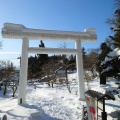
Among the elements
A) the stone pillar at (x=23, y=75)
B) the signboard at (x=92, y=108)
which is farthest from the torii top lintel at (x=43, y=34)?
the signboard at (x=92, y=108)

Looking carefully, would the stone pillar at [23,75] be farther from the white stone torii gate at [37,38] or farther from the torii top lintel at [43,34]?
the torii top lintel at [43,34]

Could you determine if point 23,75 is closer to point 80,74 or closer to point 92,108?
point 80,74

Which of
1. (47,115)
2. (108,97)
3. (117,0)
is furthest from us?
(117,0)

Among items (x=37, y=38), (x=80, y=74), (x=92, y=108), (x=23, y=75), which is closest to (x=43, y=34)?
(x=37, y=38)

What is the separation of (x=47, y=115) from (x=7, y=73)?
789 inches

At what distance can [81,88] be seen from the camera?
11055 millimetres

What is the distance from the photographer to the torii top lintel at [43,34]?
10159 millimetres

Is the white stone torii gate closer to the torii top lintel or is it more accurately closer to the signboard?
the torii top lintel

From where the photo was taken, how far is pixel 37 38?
424 inches

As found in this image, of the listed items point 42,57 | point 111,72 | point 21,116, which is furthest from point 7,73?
point 111,72

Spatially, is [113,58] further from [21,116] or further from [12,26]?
[12,26]

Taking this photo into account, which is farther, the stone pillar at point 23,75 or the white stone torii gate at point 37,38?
the white stone torii gate at point 37,38

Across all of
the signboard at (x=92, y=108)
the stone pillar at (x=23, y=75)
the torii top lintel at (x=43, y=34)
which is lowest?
the signboard at (x=92, y=108)

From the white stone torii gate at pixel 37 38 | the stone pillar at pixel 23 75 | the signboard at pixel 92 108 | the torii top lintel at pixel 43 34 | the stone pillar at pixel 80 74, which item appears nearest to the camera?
the signboard at pixel 92 108
